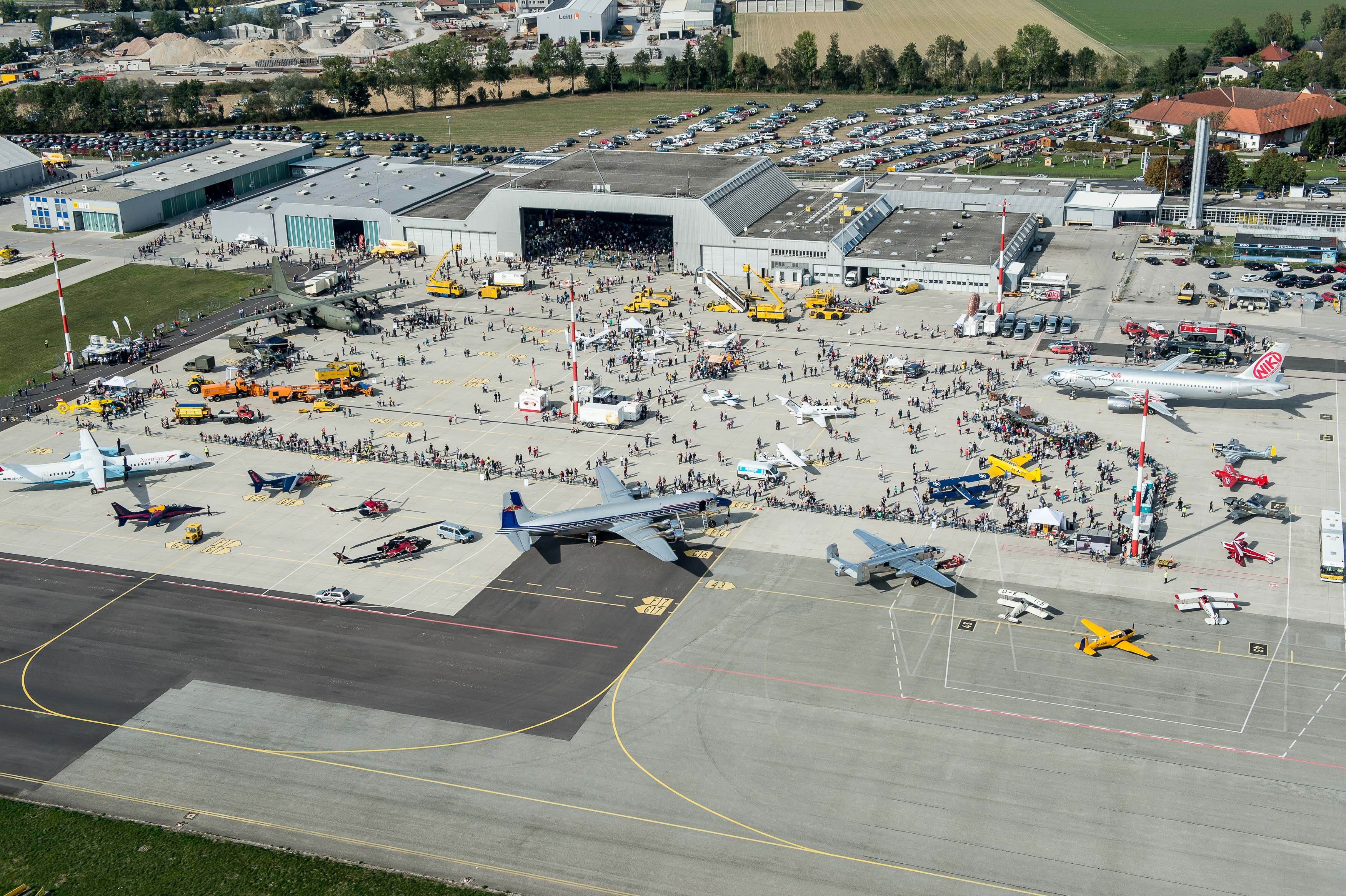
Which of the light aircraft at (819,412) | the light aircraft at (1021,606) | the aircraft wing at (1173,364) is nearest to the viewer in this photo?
the light aircraft at (1021,606)

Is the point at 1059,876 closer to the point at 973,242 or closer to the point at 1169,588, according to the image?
the point at 1169,588

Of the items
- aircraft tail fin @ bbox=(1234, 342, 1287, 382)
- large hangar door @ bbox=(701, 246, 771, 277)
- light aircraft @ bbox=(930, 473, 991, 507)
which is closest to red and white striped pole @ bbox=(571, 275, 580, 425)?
light aircraft @ bbox=(930, 473, 991, 507)

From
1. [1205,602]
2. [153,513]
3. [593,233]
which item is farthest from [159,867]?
[593,233]

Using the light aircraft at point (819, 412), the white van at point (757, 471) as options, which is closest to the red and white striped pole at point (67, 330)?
the white van at point (757, 471)

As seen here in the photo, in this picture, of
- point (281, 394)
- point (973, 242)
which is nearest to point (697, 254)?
point (973, 242)

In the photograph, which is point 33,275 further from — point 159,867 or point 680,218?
point 159,867

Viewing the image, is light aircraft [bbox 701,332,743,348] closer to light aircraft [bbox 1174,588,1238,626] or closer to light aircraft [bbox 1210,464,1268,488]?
light aircraft [bbox 1210,464,1268,488]

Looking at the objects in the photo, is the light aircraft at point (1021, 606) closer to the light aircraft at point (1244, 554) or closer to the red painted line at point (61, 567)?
the light aircraft at point (1244, 554)
